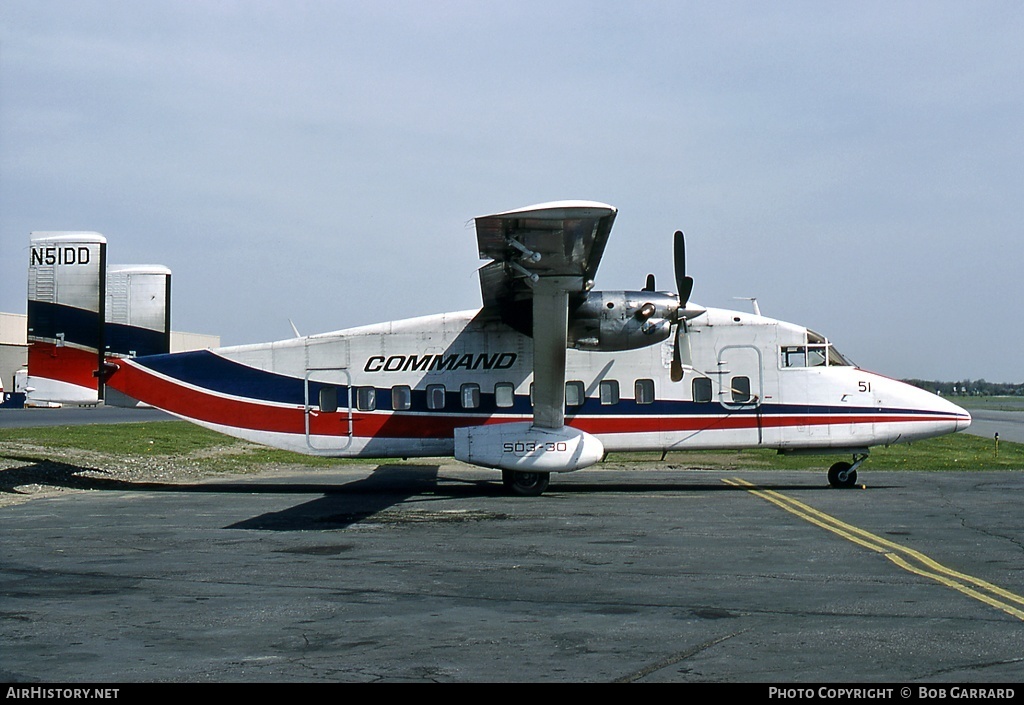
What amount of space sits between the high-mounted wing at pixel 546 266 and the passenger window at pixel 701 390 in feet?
10.2

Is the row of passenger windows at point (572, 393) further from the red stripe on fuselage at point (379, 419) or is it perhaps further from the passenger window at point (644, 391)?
the red stripe on fuselage at point (379, 419)

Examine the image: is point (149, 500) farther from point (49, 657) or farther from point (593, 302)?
point (49, 657)

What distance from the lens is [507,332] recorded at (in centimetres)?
2009

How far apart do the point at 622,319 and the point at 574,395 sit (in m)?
2.25

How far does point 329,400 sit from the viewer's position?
66.7 feet

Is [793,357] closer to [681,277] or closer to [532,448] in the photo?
[681,277]

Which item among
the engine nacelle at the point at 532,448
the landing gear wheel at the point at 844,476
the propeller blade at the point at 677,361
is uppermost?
the propeller blade at the point at 677,361

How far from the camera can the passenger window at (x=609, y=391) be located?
65.6ft

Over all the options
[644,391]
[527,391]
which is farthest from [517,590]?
[644,391]

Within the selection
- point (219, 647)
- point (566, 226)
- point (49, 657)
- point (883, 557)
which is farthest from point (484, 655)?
point (566, 226)

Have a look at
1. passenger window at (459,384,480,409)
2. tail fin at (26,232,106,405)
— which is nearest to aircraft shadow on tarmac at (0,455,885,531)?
passenger window at (459,384,480,409)

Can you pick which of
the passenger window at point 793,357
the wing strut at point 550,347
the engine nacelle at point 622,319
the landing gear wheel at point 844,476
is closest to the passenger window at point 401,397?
the wing strut at point 550,347

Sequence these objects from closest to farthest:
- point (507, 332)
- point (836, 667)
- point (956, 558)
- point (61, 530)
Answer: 1. point (836, 667)
2. point (956, 558)
3. point (61, 530)
4. point (507, 332)

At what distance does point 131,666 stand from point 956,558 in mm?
9023
